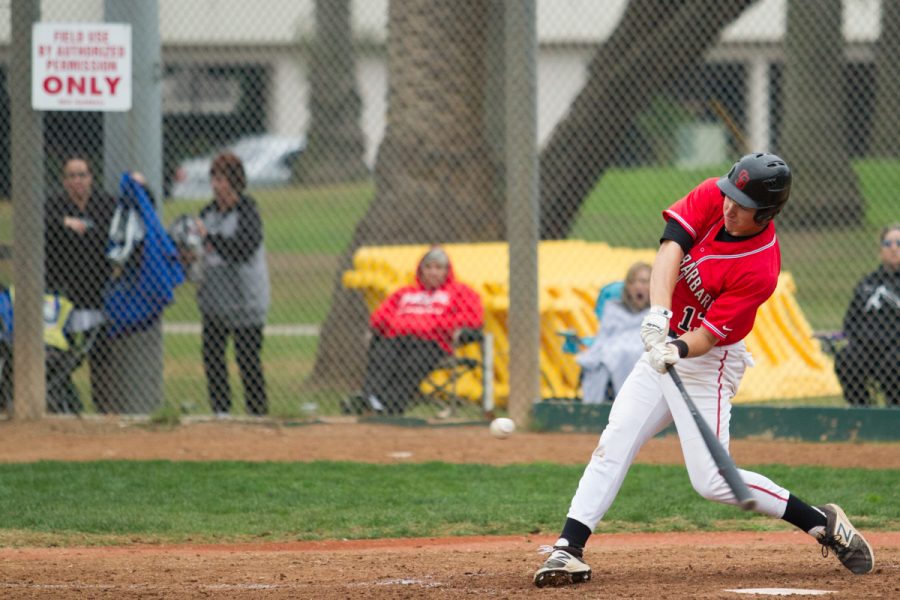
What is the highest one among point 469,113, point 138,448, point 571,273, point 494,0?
point 494,0

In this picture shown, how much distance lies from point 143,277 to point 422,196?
11.9 ft

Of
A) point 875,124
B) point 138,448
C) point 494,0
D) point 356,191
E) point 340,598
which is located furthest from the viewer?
point 356,191

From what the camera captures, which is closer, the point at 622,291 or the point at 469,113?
the point at 622,291

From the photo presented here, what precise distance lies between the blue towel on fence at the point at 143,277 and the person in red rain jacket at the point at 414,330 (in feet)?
4.93

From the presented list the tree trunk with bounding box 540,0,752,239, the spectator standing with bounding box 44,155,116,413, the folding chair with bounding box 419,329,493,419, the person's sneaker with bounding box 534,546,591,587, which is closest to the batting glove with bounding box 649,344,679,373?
the person's sneaker with bounding box 534,546,591,587

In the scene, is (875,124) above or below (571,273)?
above

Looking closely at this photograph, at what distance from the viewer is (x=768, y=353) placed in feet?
35.7

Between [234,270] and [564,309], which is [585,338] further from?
[234,270]

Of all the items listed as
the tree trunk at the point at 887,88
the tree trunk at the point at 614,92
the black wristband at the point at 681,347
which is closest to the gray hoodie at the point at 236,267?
the tree trunk at the point at 614,92

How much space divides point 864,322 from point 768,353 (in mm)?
1822

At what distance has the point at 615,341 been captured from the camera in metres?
9.19

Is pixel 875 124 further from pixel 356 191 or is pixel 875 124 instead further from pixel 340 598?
pixel 340 598

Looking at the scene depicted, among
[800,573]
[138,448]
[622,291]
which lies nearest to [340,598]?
[800,573]

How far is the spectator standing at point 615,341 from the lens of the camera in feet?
29.9
